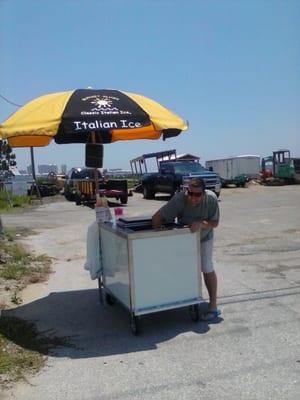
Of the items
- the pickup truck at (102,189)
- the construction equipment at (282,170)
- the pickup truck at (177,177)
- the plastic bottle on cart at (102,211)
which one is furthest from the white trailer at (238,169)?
the plastic bottle on cart at (102,211)

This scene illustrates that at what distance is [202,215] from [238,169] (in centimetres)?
3806

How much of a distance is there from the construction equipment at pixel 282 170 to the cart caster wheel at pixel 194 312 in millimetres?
A: 36825

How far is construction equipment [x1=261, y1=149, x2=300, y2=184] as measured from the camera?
4119cm

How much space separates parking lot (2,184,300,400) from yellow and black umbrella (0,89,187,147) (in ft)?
5.08

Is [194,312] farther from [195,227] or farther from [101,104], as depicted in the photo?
[101,104]

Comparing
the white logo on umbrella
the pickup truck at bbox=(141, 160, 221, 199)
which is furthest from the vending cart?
the pickup truck at bbox=(141, 160, 221, 199)

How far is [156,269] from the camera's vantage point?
556 centimetres

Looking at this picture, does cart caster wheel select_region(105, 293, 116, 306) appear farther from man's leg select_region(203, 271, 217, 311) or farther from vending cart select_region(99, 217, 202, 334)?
man's leg select_region(203, 271, 217, 311)

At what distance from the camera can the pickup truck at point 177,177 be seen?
82.7 ft

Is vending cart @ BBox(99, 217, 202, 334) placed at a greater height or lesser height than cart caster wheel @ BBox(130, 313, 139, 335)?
greater

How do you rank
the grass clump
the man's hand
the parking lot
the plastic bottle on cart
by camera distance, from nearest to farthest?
the parking lot < the grass clump < the man's hand < the plastic bottle on cart

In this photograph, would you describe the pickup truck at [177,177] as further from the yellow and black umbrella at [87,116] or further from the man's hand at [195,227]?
the man's hand at [195,227]

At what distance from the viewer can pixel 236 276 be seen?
801cm

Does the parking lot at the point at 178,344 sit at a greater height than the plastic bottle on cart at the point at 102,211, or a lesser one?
lesser
